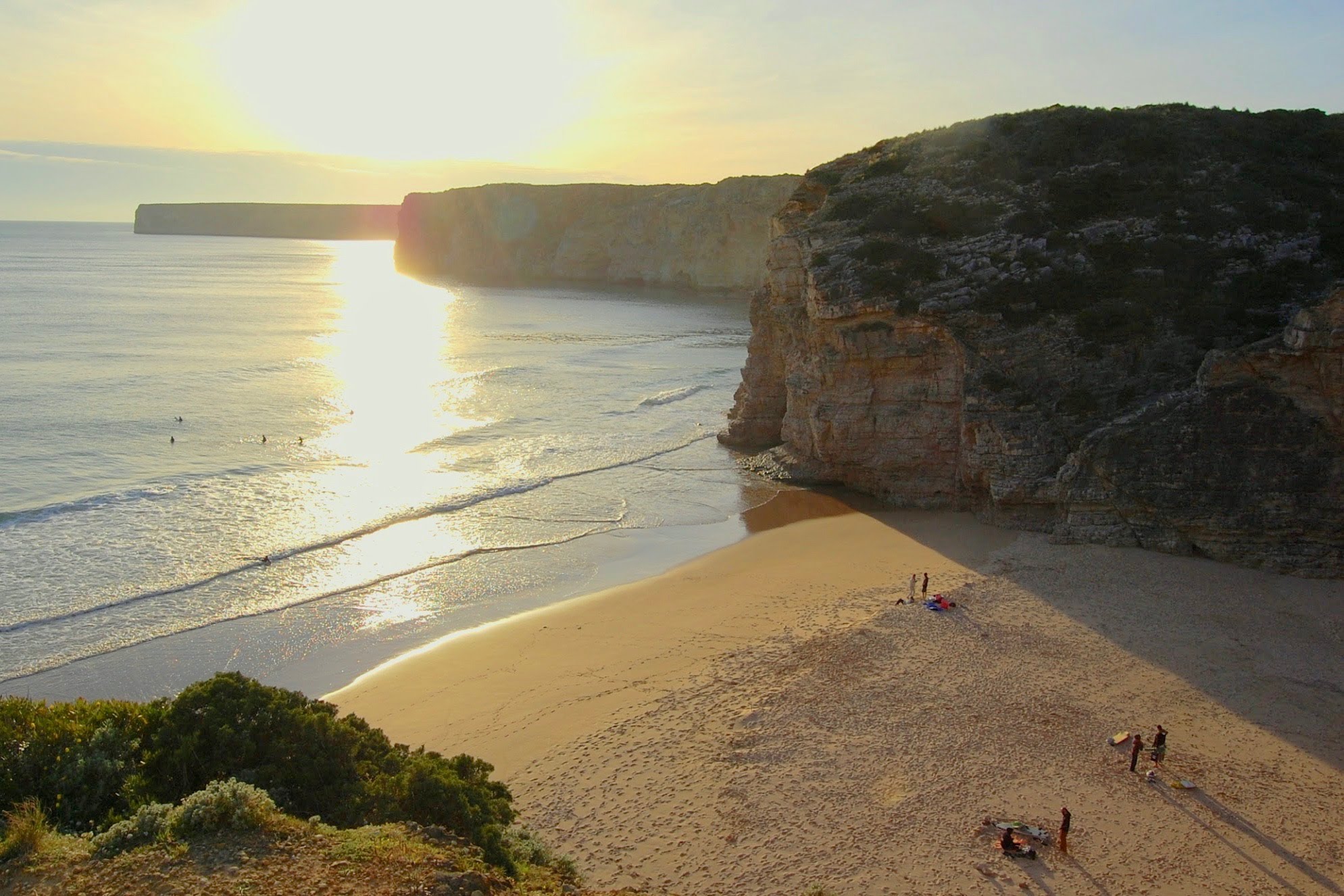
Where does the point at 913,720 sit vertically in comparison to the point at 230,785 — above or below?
below

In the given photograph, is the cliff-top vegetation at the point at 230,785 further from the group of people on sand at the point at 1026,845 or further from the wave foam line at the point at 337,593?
the wave foam line at the point at 337,593

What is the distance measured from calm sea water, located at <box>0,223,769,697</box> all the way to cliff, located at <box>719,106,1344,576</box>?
17.5 ft

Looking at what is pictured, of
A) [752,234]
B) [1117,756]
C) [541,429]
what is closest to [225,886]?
[1117,756]

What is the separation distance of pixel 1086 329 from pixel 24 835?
23554mm

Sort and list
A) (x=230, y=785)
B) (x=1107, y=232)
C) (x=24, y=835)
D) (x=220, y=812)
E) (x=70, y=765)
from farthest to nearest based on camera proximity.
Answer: (x=1107, y=232), (x=70, y=765), (x=230, y=785), (x=220, y=812), (x=24, y=835)

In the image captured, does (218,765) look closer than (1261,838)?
Yes

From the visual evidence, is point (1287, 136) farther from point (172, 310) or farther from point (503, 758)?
point (172, 310)

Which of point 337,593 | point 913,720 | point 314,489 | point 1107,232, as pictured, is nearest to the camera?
point 913,720

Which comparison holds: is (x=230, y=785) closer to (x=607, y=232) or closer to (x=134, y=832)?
(x=134, y=832)

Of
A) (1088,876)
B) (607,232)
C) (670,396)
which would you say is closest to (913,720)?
(1088,876)

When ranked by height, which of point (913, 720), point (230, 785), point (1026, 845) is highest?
point (230, 785)

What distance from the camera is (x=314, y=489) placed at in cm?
2772

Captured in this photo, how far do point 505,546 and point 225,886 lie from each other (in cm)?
1597

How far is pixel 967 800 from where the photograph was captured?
12.1 meters
